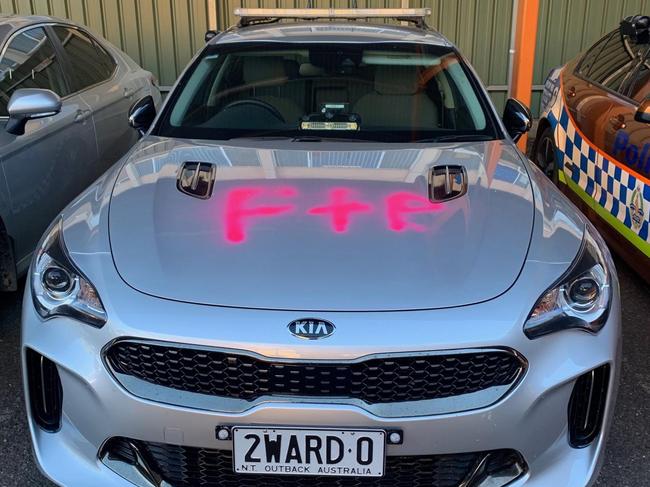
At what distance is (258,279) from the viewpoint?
193 cm

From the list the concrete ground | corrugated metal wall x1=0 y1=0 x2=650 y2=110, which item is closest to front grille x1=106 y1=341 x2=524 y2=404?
the concrete ground

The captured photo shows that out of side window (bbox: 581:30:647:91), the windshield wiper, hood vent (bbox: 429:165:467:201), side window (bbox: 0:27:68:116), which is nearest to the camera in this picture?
hood vent (bbox: 429:165:467:201)

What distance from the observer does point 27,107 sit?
123 inches

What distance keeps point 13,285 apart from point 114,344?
1.73 m

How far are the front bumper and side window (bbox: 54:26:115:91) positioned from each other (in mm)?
2729

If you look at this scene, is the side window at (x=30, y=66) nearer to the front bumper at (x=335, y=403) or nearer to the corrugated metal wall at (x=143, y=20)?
the front bumper at (x=335, y=403)

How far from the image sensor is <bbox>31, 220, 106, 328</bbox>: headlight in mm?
1887

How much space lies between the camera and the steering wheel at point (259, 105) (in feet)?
10.0

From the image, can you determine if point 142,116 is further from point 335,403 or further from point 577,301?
point 577,301

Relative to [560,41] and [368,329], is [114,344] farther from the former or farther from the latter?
[560,41]

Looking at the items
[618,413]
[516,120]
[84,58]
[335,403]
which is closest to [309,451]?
[335,403]

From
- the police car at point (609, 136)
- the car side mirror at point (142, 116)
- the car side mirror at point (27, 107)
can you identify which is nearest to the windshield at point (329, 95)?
the car side mirror at point (142, 116)

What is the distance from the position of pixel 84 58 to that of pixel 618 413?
3538mm

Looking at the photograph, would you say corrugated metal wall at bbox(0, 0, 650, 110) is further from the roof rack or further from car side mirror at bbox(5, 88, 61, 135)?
car side mirror at bbox(5, 88, 61, 135)
